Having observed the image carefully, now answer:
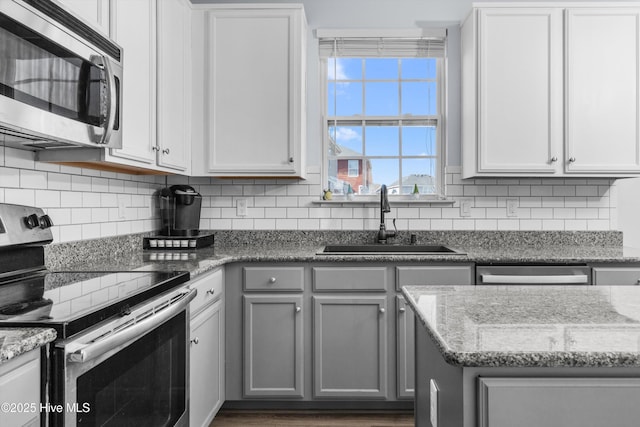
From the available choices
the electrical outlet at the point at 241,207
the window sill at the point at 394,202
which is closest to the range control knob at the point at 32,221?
the electrical outlet at the point at 241,207

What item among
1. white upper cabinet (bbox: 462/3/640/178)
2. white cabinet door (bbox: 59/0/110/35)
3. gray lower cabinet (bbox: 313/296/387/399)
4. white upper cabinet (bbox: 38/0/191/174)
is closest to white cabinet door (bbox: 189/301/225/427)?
gray lower cabinet (bbox: 313/296/387/399)

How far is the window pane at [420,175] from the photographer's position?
3.34 m

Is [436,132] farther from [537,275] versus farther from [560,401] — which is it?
[560,401]

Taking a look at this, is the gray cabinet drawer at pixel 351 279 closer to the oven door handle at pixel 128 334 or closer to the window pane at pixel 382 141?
the oven door handle at pixel 128 334

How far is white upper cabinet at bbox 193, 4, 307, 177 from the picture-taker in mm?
2877

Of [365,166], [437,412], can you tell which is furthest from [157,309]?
[365,166]

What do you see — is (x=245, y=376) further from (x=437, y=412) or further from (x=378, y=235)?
(x=437, y=412)

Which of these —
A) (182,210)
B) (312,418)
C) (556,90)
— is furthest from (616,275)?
(182,210)

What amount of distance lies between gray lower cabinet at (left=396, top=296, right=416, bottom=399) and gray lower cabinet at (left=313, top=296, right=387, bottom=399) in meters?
0.07

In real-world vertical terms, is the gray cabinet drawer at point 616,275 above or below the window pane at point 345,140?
below

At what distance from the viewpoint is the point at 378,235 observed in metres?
3.14

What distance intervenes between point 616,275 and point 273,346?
1.85m

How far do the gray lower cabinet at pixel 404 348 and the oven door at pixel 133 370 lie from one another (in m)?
1.16

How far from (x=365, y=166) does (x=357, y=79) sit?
620 millimetres
